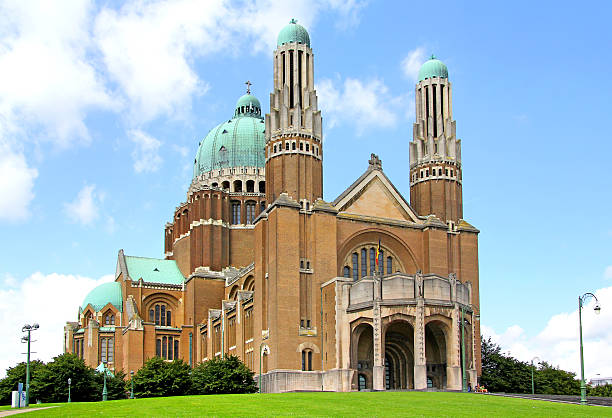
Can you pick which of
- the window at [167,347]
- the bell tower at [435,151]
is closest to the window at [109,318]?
the window at [167,347]

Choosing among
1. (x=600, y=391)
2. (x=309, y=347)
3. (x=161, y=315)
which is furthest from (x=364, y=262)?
(x=600, y=391)

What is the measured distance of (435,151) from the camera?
75750mm

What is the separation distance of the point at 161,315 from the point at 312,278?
30.7 meters

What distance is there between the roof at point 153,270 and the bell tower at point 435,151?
102 ft

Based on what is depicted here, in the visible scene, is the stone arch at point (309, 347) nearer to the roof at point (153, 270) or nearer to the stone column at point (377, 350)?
the stone column at point (377, 350)

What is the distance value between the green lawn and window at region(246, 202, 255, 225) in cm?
4697

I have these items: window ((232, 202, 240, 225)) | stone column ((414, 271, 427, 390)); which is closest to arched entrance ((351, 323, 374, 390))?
stone column ((414, 271, 427, 390))

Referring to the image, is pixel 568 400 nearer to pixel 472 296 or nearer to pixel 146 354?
pixel 472 296

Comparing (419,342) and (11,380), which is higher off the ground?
(419,342)

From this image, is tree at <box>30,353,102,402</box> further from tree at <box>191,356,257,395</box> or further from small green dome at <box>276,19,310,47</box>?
small green dome at <box>276,19,310,47</box>

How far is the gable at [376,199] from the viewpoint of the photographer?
230 ft

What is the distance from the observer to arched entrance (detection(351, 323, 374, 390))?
6322 centimetres

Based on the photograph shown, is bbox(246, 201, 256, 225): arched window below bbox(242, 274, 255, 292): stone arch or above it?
above

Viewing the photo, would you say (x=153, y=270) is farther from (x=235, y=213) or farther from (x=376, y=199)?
(x=376, y=199)
